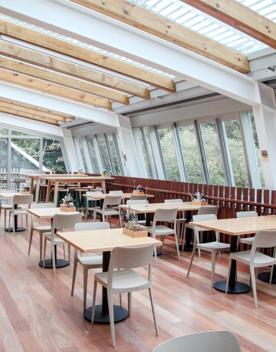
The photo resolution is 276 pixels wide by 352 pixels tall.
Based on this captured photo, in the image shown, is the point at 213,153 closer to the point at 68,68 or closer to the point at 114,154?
the point at 68,68

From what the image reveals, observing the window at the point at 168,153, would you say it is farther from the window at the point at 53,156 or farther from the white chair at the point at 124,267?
the window at the point at 53,156

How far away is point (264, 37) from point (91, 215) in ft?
22.5

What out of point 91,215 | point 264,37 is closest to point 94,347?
point 264,37

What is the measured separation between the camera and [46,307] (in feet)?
12.3

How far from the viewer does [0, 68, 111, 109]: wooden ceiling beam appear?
27.5 ft

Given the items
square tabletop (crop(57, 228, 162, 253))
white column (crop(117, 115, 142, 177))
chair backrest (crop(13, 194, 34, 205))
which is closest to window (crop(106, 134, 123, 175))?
white column (crop(117, 115, 142, 177))

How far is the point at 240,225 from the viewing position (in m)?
4.28

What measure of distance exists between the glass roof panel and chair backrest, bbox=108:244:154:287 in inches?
107

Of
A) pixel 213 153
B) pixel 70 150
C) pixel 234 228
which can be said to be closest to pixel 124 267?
pixel 234 228

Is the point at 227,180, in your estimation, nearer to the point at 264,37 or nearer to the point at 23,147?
the point at 264,37

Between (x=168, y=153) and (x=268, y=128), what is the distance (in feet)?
12.5

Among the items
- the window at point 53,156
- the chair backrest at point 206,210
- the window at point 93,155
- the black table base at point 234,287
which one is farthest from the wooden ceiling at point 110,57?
the window at point 53,156

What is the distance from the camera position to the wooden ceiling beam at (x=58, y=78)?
24.2 feet

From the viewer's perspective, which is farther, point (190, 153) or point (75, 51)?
point (190, 153)
